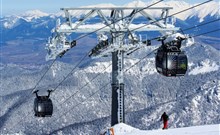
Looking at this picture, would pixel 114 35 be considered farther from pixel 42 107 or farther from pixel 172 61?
pixel 42 107

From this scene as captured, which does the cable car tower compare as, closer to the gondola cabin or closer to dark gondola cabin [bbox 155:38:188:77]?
dark gondola cabin [bbox 155:38:188:77]

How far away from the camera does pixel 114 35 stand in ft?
132

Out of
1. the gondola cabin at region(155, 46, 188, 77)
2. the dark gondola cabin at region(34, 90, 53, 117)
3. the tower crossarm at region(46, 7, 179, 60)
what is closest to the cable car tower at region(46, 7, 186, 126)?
the tower crossarm at region(46, 7, 179, 60)

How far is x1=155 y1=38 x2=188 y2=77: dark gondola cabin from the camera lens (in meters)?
34.3

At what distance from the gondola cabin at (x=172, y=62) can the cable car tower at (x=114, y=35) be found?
482cm

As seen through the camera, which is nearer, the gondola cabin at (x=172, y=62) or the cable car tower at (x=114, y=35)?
the gondola cabin at (x=172, y=62)

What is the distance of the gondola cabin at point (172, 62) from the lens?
3434cm

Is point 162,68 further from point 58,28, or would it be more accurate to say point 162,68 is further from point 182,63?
point 58,28

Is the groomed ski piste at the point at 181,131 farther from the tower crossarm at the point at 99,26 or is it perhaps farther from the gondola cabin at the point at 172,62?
the tower crossarm at the point at 99,26

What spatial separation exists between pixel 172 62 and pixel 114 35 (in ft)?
23.2

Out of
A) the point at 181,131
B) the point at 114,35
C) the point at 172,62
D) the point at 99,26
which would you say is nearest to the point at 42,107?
the point at 99,26

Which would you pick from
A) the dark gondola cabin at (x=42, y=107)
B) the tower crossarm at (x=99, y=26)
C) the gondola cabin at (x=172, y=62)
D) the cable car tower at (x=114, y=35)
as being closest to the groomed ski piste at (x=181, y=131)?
the cable car tower at (x=114, y=35)

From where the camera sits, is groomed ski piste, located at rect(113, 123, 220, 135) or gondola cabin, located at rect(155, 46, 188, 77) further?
gondola cabin, located at rect(155, 46, 188, 77)

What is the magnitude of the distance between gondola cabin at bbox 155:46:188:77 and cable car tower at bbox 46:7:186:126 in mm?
4816
